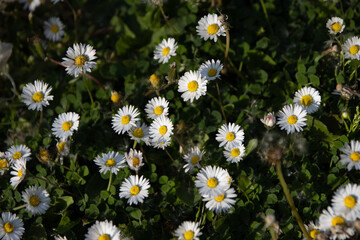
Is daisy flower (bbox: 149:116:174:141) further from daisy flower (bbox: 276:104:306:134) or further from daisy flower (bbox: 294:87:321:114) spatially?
daisy flower (bbox: 294:87:321:114)

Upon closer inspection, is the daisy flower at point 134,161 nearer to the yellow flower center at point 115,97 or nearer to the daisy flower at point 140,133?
the daisy flower at point 140,133

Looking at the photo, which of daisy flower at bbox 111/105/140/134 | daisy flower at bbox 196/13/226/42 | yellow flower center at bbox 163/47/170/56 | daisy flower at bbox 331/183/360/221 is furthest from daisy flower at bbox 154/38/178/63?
daisy flower at bbox 331/183/360/221

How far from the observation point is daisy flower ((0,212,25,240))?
2344 millimetres

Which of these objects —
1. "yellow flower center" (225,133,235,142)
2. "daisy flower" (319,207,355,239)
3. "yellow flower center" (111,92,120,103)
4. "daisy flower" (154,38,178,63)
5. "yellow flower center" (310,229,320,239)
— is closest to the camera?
"daisy flower" (319,207,355,239)

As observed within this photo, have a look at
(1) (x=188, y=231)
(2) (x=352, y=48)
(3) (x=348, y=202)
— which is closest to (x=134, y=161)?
(1) (x=188, y=231)

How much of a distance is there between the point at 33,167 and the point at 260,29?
2.14 m

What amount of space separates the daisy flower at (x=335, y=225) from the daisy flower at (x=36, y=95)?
6.53 ft

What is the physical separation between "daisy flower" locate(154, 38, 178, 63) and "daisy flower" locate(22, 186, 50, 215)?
4.17 ft

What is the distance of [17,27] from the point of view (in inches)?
136

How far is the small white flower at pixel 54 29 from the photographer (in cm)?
340

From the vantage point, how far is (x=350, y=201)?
203cm

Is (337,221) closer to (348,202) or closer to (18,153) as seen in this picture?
(348,202)

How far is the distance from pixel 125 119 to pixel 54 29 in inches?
56.0

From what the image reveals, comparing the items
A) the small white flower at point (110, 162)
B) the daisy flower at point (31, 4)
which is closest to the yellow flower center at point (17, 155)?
the small white flower at point (110, 162)
